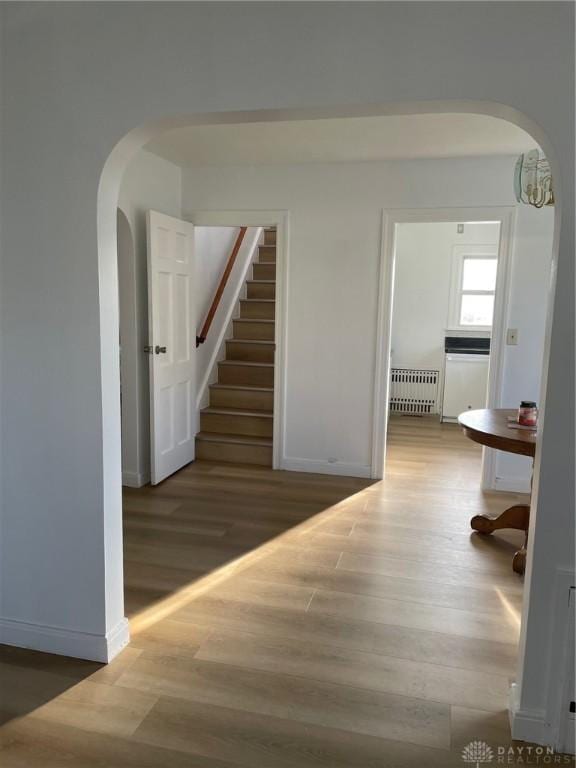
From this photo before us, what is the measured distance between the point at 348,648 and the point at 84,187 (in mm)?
2097

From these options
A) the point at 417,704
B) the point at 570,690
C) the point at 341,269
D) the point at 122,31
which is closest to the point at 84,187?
the point at 122,31

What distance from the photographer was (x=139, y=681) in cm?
216

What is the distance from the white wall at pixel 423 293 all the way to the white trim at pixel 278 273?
2818 mm

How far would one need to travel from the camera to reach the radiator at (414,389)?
7.03 m

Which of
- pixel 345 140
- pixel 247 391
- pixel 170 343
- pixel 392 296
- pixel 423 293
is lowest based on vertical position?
pixel 247 391

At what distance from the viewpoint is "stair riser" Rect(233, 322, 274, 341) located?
5.93 metres

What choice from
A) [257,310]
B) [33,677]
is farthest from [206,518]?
[257,310]

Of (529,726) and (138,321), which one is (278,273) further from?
(529,726)

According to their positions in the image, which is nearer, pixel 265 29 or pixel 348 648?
pixel 265 29

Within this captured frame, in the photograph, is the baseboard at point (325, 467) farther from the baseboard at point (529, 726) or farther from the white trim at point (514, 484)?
the baseboard at point (529, 726)

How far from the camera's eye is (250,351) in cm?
580

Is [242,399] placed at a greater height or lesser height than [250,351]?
lesser

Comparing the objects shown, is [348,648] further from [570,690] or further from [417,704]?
[570,690]

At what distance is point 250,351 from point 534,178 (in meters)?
3.50
